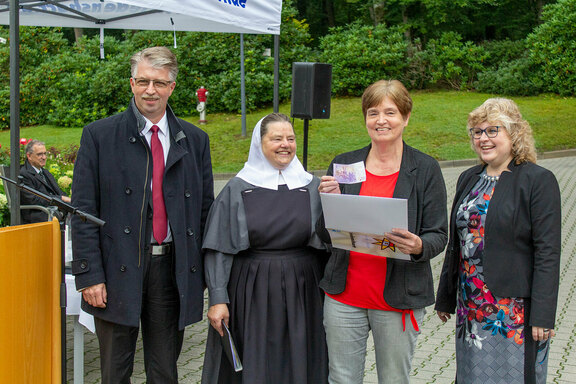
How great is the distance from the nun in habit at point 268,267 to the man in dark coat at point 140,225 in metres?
0.16

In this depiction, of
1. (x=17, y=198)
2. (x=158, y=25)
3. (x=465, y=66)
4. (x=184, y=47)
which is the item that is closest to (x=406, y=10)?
(x=465, y=66)

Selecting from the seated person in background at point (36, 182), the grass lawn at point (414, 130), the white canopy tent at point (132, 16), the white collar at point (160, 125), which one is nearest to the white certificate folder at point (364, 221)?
the white collar at point (160, 125)

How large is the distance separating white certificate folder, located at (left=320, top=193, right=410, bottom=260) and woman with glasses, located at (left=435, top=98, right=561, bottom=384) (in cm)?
43

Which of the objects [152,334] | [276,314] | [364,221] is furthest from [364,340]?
[152,334]

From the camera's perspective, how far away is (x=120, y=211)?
3.22m

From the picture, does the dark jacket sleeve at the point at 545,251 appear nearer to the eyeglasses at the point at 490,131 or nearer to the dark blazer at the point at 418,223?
the eyeglasses at the point at 490,131

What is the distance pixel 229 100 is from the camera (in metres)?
21.8

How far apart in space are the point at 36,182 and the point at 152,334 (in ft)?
17.7

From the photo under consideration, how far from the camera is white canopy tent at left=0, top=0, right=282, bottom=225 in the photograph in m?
4.69

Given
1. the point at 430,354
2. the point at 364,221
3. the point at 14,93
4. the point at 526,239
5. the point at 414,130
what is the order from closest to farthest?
the point at 364,221 → the point at 526,239 → the point at 14,93 → the point at 430,354 → the point at 414,130

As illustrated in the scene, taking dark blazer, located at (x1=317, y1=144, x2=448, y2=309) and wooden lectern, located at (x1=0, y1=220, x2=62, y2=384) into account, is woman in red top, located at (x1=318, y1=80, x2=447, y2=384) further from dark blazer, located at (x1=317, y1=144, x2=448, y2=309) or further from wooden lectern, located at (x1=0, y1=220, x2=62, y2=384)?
wooden lectern, located at (x1=0, y1=220, x2=62, y2=384)

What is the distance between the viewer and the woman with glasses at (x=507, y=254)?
2.95 m

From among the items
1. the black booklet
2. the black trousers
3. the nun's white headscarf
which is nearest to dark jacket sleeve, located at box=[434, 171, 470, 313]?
the nun's white headscarf

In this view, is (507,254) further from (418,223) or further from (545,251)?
(418,223)
